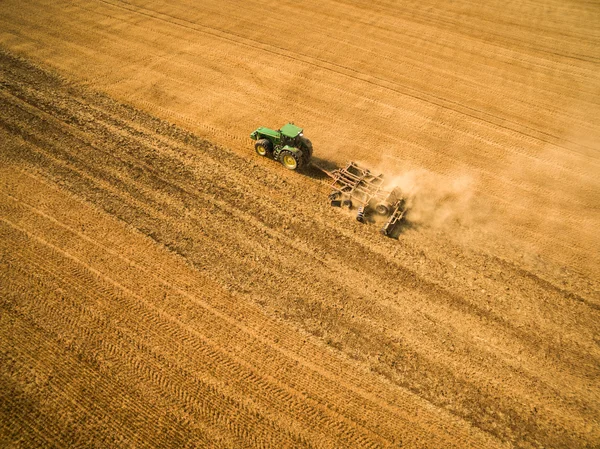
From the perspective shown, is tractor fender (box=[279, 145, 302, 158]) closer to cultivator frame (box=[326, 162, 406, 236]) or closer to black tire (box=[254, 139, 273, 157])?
black tire (box=[254, 139, 273, 157])

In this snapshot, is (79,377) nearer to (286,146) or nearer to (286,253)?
(286,253)

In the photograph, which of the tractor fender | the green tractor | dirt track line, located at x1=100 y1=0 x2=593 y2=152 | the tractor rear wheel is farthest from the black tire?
dirt track line, located at x1=100 y1=0 x2=593 y2=152

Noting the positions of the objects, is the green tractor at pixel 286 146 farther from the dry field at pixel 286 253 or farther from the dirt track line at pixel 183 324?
the dirt track line at pixel 183 324

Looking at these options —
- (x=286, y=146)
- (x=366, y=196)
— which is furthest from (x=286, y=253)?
(x=286, y=146)

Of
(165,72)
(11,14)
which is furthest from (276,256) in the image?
(11,14)

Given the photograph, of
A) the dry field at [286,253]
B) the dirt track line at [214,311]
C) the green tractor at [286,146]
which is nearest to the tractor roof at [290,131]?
the green tractor at [286,146]

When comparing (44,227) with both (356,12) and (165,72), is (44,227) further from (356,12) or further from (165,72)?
(356,12)
